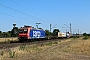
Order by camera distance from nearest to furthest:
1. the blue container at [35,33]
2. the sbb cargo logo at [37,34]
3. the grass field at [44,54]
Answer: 1. the grass field at [44,54]
2. the blue container at [35,33]
3. the sbb cargo logo at [37,34]

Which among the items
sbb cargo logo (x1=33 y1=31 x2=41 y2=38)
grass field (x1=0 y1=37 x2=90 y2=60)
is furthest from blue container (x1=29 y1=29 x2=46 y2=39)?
grass field (x1=0 y1=37 x2=90 y2=60)

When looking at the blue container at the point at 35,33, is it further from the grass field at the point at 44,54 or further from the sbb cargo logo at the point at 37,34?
the grass field at the point at 44,54

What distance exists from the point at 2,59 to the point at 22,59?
1.31m

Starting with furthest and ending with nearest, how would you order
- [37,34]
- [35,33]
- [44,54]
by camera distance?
[37,34], [35,33], [44,54]

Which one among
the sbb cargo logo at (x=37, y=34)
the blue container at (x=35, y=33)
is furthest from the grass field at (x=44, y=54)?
the sbb cargo logo at (x=37, y=34)

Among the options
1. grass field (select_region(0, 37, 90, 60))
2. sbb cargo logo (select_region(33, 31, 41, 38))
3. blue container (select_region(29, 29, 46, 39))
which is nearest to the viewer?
grass field (select_region(0, 37, 90, 60))

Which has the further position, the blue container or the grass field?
the blue container

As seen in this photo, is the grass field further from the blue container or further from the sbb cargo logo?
the sbb cargo logo

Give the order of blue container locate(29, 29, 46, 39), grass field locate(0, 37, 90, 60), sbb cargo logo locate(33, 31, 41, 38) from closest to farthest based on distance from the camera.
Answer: grass field locate(0, 37, 90, 60) → blue container locate(29, 29, 46, 39) → sbb cargo logo locate(33, 31, 41, 38)

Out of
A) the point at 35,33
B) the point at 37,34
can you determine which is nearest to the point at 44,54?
the point at 35,33

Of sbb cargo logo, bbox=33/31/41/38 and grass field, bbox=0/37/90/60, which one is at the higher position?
sbb cargo logo, bbox=33/31/41/38

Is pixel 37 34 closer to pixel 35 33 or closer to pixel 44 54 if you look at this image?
pixel 35 33

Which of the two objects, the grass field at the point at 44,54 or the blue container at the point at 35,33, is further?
the blue container at the point at 35,33

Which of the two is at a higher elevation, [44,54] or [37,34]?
[37,34]
